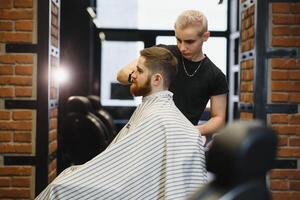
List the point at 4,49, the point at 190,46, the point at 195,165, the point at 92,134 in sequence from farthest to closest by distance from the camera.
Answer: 1. the point at 92,134
2. the point at 4,49
3. the point at 190,46
4. the point at 195,165

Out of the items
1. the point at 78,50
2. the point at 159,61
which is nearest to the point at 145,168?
the point at 159,61

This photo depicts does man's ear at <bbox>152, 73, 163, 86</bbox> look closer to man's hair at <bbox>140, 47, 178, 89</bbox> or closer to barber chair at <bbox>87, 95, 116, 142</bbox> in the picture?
man's hair at <bbox>140, 47, 178, 89</bbox>

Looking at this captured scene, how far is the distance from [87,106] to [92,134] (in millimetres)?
290

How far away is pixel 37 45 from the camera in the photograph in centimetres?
329

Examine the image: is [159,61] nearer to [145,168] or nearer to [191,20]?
[191,20]

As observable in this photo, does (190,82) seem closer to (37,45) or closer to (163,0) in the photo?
(37,45)

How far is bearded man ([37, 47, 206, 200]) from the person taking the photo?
205cm

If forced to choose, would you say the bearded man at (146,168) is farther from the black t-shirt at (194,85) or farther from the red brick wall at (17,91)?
the red brick wall at (17,91)

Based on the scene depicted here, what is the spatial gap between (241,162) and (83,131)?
451 centimetres

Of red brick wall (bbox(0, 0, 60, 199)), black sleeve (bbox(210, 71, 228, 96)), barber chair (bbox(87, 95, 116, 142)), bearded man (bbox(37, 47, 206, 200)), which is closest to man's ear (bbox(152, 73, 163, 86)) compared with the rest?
bearded man (bbox(37, 47, 206, 200))

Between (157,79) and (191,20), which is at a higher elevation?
(191,20)

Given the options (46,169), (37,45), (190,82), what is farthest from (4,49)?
(190,82)

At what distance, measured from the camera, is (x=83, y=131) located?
4941 millimetres

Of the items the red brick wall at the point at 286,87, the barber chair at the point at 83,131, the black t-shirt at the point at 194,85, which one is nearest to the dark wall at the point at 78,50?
the barber chair at the point at 83,131
